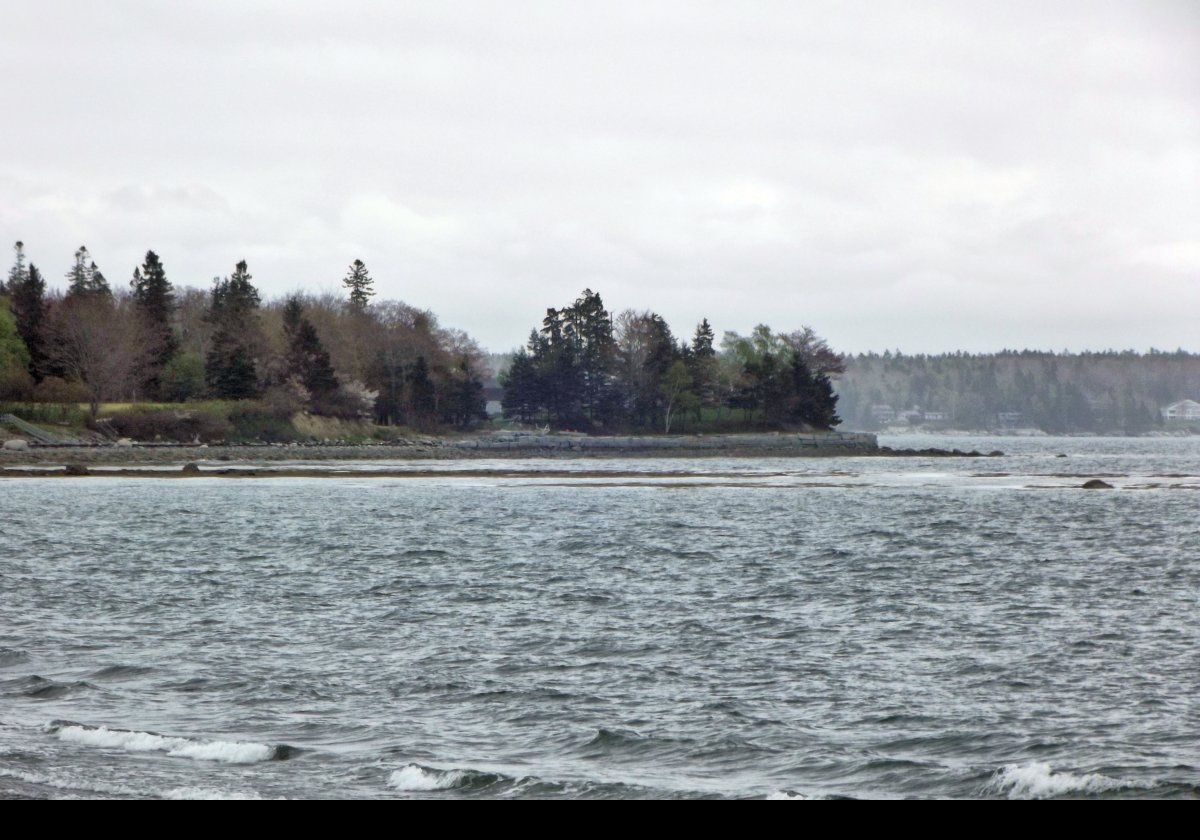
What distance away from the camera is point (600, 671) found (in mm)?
14367

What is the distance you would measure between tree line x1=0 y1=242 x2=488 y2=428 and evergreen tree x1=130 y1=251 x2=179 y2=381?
12 cm

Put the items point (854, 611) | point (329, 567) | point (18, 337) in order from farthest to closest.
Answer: point (18, 337), point (329, 567), point (854, 611)

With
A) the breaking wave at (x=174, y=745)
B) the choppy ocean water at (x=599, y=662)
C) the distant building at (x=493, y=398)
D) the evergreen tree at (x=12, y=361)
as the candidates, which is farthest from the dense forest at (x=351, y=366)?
the breaking wave at (x=174, y=745)

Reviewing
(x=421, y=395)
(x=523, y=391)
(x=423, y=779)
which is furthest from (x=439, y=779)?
(x=523, y=391)

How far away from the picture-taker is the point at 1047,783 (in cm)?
948

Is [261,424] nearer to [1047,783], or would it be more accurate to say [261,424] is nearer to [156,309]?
[156,309]

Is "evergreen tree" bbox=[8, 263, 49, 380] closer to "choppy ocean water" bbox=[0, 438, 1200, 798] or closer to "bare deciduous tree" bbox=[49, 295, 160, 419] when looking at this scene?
"bare deciduous tree" bbox=[49, 295, 160, 419]

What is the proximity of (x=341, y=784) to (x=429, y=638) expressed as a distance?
7.51 meters

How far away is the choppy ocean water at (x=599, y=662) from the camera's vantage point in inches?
387

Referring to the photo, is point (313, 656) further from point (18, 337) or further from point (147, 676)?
point (18, 337)

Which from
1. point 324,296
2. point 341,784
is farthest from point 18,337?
point 341,784

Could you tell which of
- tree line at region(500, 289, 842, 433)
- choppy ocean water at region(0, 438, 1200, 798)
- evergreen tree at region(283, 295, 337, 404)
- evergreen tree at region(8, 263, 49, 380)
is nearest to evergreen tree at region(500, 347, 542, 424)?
tree line at region(500, 289, 842, 433)

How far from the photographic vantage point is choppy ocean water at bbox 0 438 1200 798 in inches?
387

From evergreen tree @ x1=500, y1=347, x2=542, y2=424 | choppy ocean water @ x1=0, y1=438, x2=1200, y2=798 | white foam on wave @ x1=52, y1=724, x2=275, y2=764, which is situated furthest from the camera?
evergreen tree @ x1=500, y1=347, x2=542, y2=424
